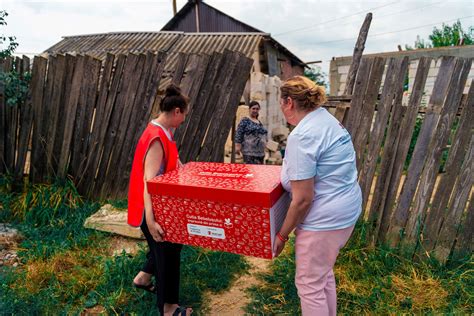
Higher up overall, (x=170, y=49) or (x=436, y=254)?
(x=170, y=49)

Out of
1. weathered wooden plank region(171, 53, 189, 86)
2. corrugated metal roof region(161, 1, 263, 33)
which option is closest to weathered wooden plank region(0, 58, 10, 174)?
weathered wooden plank region(171, 53, 189, 86)

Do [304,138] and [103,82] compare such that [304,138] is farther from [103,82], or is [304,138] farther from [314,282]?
[103,82]

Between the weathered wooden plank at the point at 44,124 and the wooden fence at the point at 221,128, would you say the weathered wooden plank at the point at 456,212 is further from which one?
the weathered wooden plank at the point at 44,124

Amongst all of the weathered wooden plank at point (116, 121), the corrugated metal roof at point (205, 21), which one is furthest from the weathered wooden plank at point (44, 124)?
the corrugated metal roof at point (205, 21)

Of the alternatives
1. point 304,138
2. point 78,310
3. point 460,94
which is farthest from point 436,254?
point 78,310

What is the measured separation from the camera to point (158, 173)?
2.25 metres

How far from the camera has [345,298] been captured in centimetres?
288

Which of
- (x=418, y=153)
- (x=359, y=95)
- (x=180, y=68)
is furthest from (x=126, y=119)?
(x=418, y=153)

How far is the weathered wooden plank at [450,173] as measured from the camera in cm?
299

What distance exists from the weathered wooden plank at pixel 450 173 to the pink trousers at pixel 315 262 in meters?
1.70

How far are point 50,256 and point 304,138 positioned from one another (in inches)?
119

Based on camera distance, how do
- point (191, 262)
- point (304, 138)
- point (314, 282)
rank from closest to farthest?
point (304, 138) < point (314, 282) < point (191, 262)

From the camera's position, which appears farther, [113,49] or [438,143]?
[113,49]

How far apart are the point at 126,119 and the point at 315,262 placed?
3.12m
